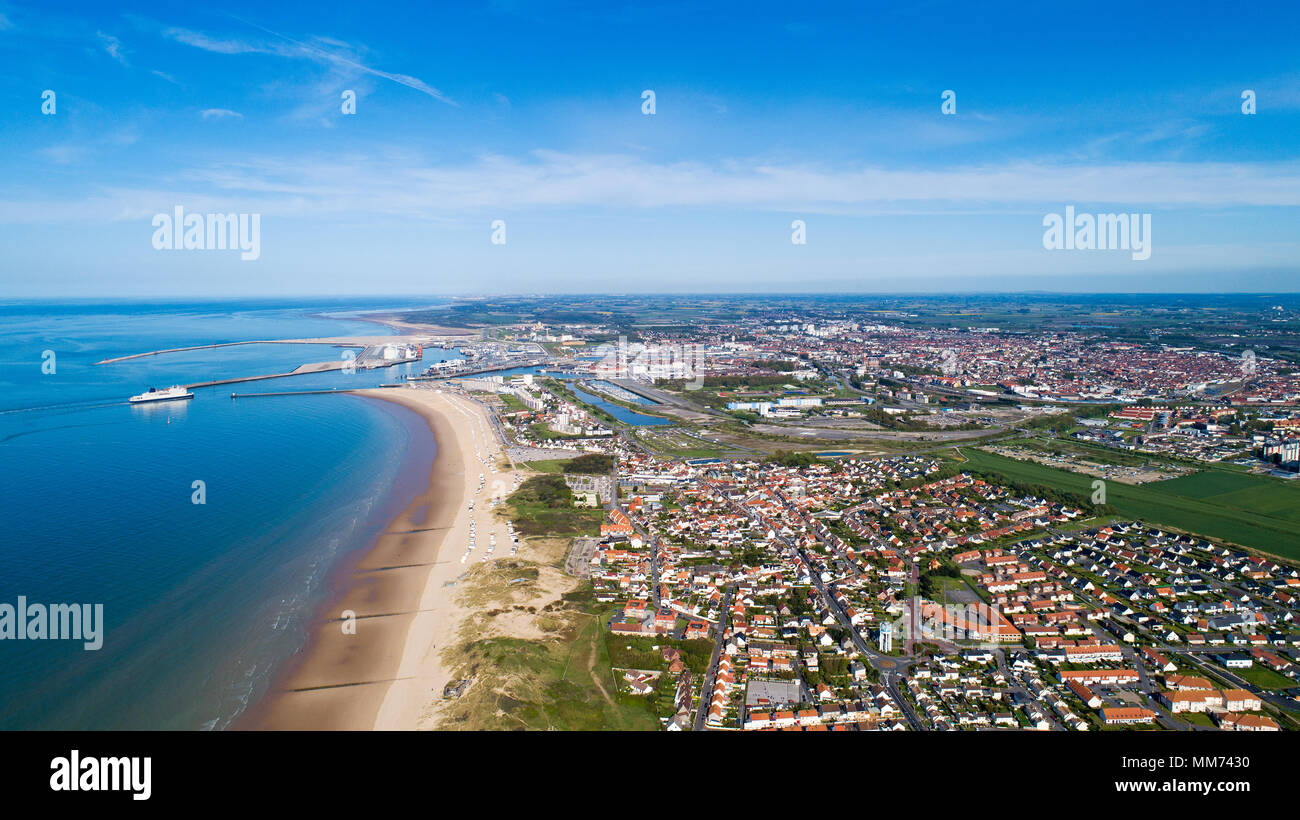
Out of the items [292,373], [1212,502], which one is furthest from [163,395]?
[1212,502]

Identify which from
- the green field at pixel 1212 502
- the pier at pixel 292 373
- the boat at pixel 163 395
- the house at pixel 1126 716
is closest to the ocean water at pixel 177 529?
the boat at pixel 163 395

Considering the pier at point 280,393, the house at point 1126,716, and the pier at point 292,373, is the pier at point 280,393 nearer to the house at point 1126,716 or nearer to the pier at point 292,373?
the pier at point 292,373

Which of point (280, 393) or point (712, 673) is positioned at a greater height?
point (280, 393)

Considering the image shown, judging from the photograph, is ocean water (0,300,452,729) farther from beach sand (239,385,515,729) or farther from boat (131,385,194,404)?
boat (131,385,194,404)

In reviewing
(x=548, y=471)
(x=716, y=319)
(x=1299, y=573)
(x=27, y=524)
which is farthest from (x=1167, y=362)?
(x=27, y=524)

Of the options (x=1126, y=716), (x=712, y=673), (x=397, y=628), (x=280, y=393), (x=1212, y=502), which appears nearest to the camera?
(x=1126, y=716)

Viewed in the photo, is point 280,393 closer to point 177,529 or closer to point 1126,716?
point 177,529
